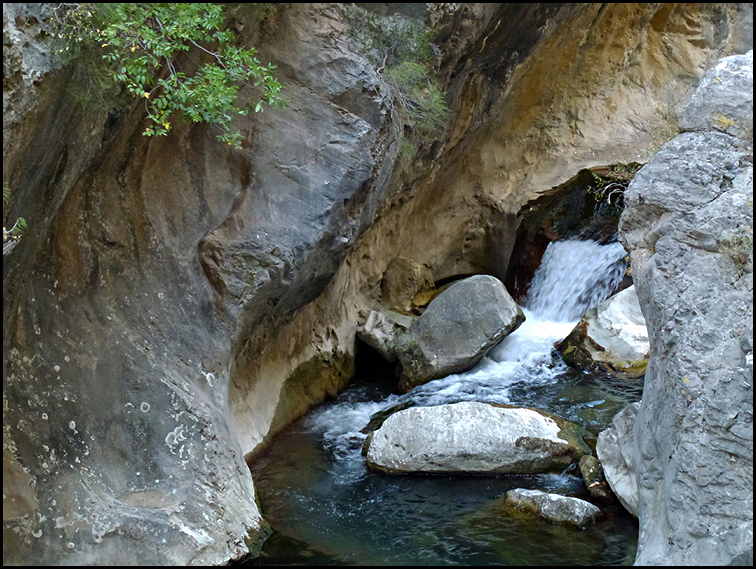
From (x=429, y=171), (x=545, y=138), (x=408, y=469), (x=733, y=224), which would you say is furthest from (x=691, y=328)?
(x=545, y=138)

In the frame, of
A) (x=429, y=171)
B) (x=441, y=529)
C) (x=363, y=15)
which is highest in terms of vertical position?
(x=363, y=15)

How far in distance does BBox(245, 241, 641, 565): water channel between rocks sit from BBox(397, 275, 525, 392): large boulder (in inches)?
8.4

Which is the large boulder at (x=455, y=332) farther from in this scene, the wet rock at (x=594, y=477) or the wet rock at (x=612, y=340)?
the wet rock at (x=594, y=477)

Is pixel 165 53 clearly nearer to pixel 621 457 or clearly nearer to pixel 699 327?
pixel 699 327

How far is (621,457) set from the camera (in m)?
5.89

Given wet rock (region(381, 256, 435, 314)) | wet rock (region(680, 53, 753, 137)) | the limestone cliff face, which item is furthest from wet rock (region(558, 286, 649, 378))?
wet rock (region(680, 53, 753, 137))

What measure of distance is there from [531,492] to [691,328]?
199 cm

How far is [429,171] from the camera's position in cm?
973

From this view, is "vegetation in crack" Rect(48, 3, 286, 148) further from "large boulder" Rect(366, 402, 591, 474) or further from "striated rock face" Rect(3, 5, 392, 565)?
"large boulder" Rect(366, 402, 591, 474)

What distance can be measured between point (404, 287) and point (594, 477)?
4758 mm

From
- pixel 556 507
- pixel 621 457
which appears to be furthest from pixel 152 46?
pixel 621 457

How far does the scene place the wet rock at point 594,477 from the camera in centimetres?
588

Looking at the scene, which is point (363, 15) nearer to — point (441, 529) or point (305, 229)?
point (305, 229)

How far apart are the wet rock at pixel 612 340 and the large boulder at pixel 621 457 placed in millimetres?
2389
